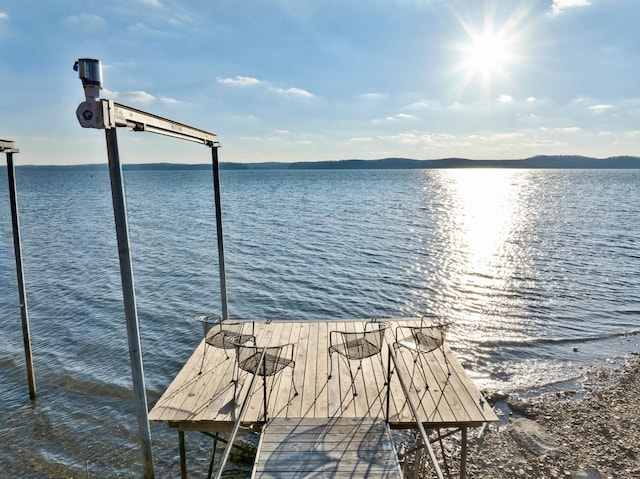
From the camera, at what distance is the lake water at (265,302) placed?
885 cm

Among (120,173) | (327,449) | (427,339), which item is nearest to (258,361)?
(327,449)

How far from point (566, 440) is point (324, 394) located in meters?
5.07


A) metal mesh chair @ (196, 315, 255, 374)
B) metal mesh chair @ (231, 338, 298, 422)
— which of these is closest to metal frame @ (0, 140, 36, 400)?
metal mesh chair @ (196, 315, 255, 374)

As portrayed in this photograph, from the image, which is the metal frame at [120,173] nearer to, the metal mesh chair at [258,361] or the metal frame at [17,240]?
the metal mesh chair at [258,361]

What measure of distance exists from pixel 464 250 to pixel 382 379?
20.5 m

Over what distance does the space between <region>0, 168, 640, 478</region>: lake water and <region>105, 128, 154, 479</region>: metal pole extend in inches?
101

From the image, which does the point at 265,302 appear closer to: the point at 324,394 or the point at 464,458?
the point at 324,394

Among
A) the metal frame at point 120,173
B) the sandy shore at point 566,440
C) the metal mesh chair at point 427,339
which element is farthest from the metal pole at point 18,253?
the sandy shore at point 566,440

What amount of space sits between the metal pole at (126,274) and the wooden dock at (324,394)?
34cm

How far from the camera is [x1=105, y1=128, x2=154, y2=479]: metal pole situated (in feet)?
16.4

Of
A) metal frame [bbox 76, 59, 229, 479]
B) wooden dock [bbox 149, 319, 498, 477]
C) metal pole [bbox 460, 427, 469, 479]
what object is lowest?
metal pole [bbox 460, 427, 469, 479]

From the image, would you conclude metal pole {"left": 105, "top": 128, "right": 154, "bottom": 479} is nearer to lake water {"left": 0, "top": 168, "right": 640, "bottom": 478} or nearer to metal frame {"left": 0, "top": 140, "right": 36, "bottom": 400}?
lake water {"left": 0, "top": 168, "right": 640, "bottom": 478}

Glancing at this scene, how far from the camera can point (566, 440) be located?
8.05m

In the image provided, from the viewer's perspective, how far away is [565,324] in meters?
14.3
